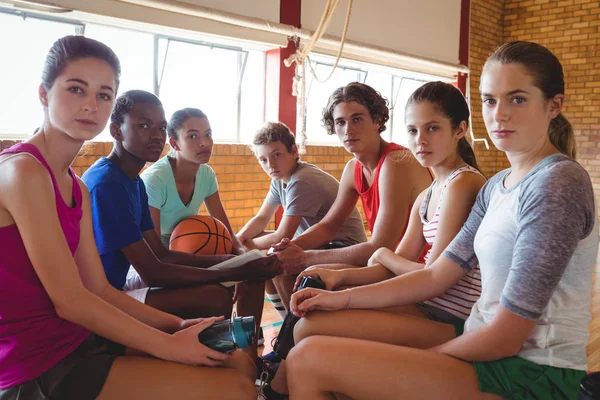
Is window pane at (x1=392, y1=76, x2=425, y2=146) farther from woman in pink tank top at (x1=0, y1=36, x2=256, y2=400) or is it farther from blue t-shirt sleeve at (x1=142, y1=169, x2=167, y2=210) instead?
woman in pink tank top at (x1=0, y1=36, x2=256, y2=400)

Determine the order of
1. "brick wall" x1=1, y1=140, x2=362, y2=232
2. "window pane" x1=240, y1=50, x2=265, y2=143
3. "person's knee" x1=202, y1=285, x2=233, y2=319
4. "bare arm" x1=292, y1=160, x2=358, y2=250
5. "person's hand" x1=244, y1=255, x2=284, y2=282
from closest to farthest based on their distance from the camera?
"person's knee" x1=202, y1=285, x2=233, y2=319
"person's hand" x1=244, y1=255, x2=284, y2=282
"bare arm" x1=292, y1=160, x2=358, y2=250
"brick wall" x1=1, y1=140, x2=362, y2=232
"window pane" x1=240, y1=50, x2=265, y2=143

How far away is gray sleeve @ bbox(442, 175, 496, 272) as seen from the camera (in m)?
1.27

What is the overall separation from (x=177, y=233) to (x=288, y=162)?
26.4 inches

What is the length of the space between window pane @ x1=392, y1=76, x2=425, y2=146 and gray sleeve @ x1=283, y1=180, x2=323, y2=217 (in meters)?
4.32

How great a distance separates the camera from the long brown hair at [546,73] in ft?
3.68

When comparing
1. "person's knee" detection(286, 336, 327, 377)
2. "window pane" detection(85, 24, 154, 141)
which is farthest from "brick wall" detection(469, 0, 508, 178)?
"person's knee" detection(286, 336, 327, 377)

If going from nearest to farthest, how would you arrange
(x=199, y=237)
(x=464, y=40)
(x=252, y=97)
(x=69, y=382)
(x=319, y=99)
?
(x=69, y=382) → (x=199, y=237) → (x=252, y=97) → (x=319, y=99) → (x=464, y=40)

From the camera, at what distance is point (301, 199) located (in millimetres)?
2441

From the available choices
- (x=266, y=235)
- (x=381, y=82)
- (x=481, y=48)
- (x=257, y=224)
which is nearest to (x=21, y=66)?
(x=257, y=224)

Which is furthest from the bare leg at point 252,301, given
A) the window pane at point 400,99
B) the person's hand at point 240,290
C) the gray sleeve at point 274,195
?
the window pane at point 400,99

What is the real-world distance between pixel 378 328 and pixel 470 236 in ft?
1.12

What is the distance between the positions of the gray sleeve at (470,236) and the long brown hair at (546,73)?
15 cm

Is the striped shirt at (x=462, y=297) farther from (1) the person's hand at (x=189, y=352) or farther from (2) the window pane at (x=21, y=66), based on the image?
(2) the window pane at (x=21, y=66)

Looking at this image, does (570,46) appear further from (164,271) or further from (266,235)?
(164,271)
